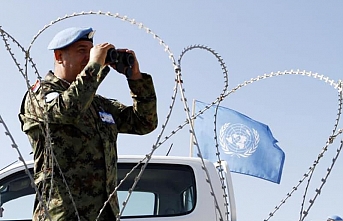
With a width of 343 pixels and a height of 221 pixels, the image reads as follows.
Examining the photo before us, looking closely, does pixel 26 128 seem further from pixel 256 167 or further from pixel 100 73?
pixel 256 167

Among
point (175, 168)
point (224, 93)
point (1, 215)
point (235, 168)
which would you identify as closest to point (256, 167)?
point (235, 168)

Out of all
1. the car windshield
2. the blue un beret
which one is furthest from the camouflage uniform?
the car windshield

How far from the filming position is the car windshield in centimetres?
477

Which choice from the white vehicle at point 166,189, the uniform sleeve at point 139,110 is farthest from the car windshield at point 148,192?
the uniform sleeve at point 139,110

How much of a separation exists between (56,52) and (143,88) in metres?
0.41

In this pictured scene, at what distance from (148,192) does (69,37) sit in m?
2.31

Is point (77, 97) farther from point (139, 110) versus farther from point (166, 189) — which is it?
point (166, 189)

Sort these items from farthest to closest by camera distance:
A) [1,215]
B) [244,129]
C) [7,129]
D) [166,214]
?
[244,129], [166,214], [1,215], [7,129]

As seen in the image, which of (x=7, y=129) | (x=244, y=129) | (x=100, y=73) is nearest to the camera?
(x=7, y=129)

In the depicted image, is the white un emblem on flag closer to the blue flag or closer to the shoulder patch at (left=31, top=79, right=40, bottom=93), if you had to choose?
the blue flag

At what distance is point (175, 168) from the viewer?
5371 mm

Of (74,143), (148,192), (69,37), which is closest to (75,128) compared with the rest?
(74,143)

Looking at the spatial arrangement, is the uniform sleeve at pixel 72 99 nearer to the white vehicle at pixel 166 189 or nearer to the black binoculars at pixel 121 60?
the black binoculars at pixel 121 60

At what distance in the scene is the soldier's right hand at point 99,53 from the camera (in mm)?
2797
